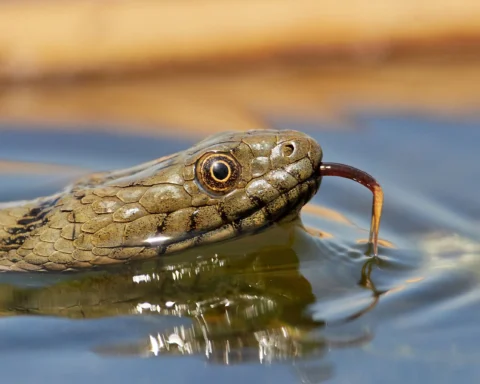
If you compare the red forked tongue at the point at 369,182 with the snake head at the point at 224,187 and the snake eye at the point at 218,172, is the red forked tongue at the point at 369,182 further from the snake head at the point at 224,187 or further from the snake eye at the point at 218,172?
the snake eye at the point at 218,172

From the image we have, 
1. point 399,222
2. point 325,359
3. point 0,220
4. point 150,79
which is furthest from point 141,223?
point 150,79

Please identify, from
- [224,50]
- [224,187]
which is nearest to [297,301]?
[224,187]

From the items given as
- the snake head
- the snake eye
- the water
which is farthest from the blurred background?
the snake eye

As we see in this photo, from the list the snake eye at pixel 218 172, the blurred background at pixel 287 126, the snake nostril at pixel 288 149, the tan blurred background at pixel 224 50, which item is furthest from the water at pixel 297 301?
the tan blurred background at pixel 224 50

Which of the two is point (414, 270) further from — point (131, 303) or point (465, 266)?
point (131, 303)

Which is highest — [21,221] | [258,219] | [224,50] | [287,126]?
[224,50]

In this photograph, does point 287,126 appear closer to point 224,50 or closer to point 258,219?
point 224,50

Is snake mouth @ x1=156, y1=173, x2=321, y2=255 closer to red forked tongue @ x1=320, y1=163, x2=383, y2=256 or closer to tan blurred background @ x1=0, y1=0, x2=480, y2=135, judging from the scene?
red forked tongue @ x1=320, y1=163, x2=383, y2=256
